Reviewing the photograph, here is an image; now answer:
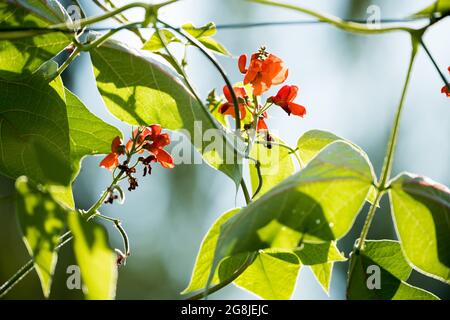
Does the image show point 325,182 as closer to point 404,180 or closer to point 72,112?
point 404,180

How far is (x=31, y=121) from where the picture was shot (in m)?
0.80

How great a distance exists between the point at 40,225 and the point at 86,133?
0.98 ft

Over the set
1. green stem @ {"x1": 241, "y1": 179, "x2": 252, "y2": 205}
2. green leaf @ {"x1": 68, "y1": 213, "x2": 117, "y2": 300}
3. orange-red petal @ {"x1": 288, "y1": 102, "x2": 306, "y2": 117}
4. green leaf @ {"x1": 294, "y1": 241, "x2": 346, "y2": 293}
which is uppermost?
orange-red petal @ {"x1": 288, "y1": 102, "x2": 306, "y2": 117}

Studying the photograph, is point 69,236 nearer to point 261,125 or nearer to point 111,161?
point 111,161

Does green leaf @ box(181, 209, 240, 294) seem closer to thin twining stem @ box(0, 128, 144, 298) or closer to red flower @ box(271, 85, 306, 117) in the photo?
thin twining stem @ box(0, 128, 144, 298)

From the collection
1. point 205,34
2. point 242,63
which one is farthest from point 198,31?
point 242,63

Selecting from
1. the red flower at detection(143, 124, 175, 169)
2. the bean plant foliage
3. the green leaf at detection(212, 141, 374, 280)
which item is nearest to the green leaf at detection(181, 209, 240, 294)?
the bean plant foliage

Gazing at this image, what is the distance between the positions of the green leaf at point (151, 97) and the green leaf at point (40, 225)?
24cm

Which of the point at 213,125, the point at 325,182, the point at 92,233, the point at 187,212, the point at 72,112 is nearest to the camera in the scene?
the point at 92,233

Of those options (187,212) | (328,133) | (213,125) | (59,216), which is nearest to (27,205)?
(59,216)

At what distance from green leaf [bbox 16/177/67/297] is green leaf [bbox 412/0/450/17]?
0.35 meters

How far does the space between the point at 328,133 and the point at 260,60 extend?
0.45ft

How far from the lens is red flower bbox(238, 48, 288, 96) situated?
93 cm
